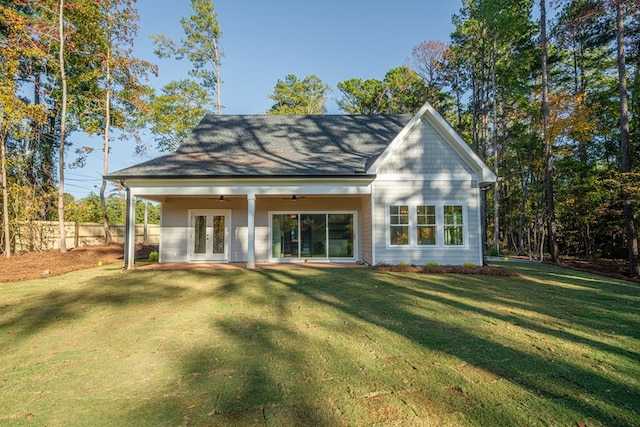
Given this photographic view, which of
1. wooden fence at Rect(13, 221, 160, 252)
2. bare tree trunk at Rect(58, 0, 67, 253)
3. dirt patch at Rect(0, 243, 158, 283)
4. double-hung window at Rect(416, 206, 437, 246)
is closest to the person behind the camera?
dirt patch at Rect(0, 243, 158, 283)

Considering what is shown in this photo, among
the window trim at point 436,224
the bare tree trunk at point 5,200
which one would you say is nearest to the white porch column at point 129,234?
the bare tree trunk at point 5,200

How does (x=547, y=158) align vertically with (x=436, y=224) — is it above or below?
above

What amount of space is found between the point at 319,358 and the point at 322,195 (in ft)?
28.6

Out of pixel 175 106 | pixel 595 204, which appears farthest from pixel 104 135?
pixel 595 204

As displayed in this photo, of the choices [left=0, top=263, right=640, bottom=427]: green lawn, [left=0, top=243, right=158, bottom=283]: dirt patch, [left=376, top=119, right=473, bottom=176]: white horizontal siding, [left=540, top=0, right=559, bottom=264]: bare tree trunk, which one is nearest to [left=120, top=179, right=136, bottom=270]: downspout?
[left=0, top=243, right=158, bottom=283]: dirt patch

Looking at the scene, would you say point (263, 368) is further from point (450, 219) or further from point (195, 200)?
point (195, 200)

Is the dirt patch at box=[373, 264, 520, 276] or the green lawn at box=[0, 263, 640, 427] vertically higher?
the dirt patch at box=[373, 264, 520, 276]

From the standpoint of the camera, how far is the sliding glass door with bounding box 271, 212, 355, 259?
13.1 m

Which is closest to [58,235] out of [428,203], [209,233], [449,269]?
[209,233]

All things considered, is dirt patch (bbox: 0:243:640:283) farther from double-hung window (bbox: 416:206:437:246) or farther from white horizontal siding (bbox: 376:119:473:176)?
white horizontal siding (bbox: 376:119:473:176)

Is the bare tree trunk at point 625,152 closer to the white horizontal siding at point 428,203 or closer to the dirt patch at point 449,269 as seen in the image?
the dirt patch at point 449,269

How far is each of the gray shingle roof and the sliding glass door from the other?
7.64ft

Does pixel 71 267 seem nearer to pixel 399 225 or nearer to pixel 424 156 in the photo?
pixel 399 225

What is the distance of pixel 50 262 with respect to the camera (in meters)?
11.5
